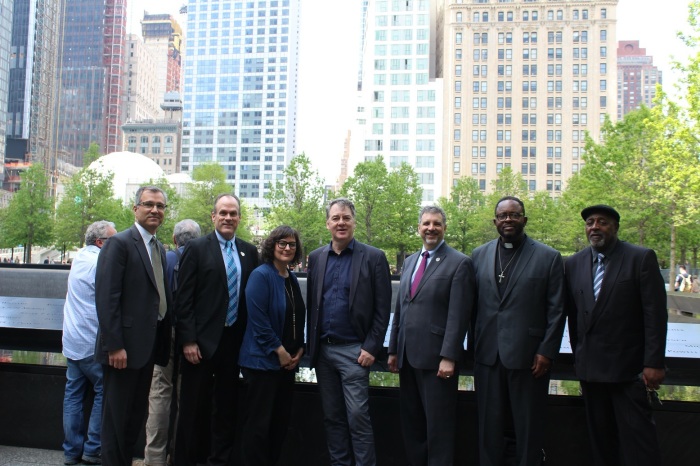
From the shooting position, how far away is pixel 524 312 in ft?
12.4

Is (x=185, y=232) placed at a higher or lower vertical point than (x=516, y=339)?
higher

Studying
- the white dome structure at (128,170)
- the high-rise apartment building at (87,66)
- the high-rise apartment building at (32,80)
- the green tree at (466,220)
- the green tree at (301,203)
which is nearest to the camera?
the green tree at (301,203)

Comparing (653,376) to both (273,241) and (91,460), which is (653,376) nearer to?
(273,241)

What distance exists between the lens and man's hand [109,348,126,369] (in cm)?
372

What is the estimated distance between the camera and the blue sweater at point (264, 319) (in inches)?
155

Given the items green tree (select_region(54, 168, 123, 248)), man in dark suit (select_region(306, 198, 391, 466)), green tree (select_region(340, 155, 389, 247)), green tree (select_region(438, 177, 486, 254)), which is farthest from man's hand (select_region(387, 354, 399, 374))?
green tree (select_region(438, 177, 486, 254))

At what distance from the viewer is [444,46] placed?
319ft

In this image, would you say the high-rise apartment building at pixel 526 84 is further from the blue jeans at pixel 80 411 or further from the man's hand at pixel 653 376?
the man's hand at pixel 653 376

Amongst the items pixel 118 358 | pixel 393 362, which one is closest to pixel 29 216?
pixel 118 358

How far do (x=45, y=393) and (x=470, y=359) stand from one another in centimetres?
390

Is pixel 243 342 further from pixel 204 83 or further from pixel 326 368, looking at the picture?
pixel 204 83

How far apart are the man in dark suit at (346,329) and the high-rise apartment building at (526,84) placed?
87.8 m

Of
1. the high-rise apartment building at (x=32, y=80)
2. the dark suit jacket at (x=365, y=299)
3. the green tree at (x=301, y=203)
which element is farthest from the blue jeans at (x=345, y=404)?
the high-rise apartment building at (x=32, y=80)

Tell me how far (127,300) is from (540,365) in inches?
119
